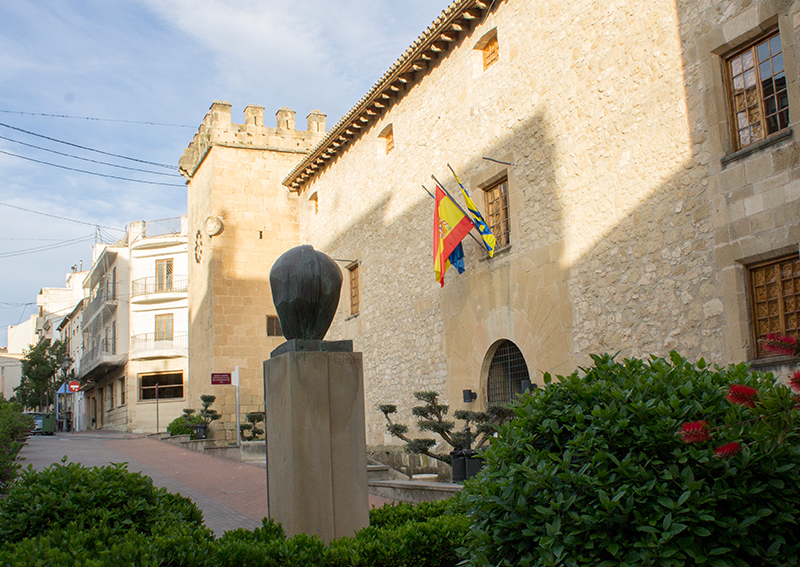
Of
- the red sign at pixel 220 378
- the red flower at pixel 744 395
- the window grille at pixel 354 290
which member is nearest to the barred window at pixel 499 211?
the window grille at pixel 354 290

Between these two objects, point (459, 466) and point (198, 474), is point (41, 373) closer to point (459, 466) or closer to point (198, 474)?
point (198, 474)

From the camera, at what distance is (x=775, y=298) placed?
8523mm

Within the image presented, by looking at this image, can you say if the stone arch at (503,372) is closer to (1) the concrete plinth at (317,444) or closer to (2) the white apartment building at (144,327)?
(1) the concrete plinth at (317,444)

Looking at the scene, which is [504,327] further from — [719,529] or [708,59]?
[719,529]

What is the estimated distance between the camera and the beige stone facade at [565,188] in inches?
352

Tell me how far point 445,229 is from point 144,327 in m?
27.5

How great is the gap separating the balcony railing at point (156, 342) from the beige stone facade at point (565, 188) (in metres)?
18.4

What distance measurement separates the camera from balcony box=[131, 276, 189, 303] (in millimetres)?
37250

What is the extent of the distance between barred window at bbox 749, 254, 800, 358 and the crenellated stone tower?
1806cm

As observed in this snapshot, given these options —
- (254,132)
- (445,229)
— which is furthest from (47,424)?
(445,229)

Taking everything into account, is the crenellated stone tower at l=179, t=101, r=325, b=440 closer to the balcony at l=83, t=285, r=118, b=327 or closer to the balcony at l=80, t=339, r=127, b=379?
the balcony at l=80, t=339, r=127, b=379

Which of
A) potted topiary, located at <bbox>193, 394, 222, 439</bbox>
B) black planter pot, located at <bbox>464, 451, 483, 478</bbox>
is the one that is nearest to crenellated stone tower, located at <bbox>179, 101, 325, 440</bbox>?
potted topiary, located at <bbox>193, 394, 222, 439</bbox>

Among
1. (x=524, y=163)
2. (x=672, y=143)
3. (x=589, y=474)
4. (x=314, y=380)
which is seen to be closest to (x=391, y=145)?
(x=524, y=163)

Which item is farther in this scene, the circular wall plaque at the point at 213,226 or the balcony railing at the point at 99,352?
the balcony railing at the point at 99,352
